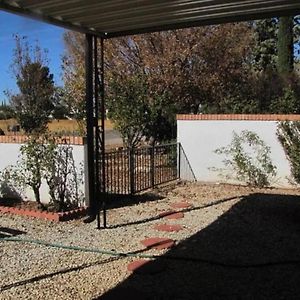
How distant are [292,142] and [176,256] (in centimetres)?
545

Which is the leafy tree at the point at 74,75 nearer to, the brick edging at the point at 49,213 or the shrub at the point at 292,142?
the shrub at the point at 292,142

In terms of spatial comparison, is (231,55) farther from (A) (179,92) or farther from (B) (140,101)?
(B) (140,101)

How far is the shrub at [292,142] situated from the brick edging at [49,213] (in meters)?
4.80

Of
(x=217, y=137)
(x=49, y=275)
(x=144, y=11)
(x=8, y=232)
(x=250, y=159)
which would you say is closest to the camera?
(x=49, y=275)

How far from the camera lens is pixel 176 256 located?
502cm

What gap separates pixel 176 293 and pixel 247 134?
6.64 meters

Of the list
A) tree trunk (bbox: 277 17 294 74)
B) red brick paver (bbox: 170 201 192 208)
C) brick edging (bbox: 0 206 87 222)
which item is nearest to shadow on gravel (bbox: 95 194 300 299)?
red brick paver (bbox: 170 201 192 208)

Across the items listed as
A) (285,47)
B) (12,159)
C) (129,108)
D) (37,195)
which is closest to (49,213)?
(37,195)

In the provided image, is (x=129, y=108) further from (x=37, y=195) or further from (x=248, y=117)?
(x=37, y=195)

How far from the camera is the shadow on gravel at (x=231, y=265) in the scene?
3986 mm

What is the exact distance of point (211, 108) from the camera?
48.0 feet

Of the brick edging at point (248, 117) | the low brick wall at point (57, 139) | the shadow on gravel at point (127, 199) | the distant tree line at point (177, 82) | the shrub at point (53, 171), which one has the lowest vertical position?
the shadow on gravel at point (127, 199)

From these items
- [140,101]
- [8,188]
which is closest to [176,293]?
[8,188]

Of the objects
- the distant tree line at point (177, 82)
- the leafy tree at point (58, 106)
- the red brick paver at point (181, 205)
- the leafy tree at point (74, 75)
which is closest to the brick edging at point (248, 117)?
the distant tree line at point (177, 82)
